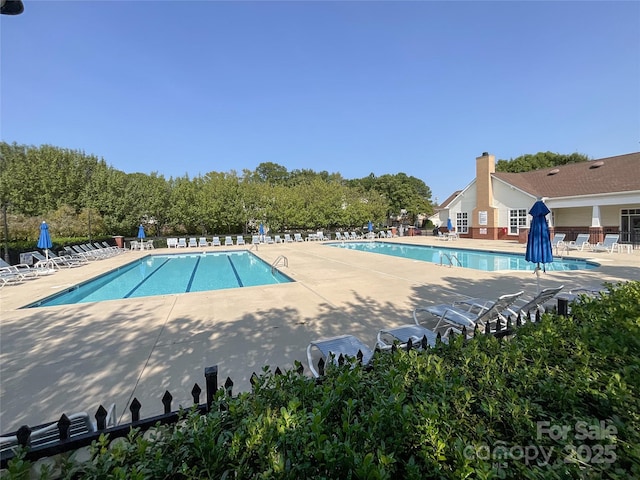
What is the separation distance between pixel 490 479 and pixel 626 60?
21664mm

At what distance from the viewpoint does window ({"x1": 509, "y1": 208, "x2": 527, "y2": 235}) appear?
85.7 ft

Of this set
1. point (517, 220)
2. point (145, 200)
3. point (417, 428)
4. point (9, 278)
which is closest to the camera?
point (417, 428)

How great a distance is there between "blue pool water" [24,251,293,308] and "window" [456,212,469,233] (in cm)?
2307

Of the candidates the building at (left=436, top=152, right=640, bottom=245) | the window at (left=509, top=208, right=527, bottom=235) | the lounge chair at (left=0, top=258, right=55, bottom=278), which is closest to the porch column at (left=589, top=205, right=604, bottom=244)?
the building at (left=436, top=152, right=640, bottom=245)

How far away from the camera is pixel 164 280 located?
13273 millimetres

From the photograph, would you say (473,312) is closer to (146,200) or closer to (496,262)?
(496,262)

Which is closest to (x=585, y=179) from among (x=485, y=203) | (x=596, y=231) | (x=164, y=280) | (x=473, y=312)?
(x=596, y=231)

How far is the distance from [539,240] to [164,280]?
517 inches

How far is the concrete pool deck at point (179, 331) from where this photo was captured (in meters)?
3.52

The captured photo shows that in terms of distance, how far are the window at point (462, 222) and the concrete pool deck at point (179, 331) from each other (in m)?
22.6

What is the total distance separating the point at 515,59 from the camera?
17.5m

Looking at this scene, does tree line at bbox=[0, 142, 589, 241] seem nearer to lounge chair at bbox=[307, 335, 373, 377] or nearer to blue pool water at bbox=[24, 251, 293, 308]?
blue pool water at bbox=[24, 251, 293, 308]

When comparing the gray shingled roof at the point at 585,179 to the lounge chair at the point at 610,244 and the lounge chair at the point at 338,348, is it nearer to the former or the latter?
the lounge chair at the point at 610,244

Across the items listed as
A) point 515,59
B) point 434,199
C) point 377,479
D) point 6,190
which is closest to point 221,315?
point 377,479
